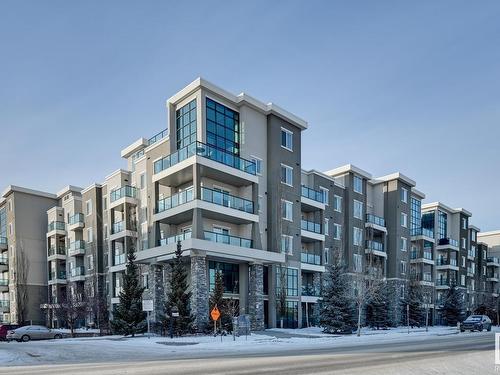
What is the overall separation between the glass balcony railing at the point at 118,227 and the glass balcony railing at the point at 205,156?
11124 millimetres

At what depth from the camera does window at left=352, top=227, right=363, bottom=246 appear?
52.6 meters

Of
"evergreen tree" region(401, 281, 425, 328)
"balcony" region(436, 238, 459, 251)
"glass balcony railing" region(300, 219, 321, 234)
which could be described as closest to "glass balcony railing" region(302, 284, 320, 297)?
"glass balcony railing" region(300, 219, 321, 234)

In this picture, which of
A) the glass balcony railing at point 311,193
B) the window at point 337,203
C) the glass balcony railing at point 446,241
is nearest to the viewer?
the glass balcony railing at point 311,193

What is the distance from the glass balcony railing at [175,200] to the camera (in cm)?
3266

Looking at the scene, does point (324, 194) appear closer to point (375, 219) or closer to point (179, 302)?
point (375, 219)

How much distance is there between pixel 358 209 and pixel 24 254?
136 feet

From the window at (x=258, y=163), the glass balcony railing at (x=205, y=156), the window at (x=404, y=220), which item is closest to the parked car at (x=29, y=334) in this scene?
the glass balcony railing at (x=205, y=156)

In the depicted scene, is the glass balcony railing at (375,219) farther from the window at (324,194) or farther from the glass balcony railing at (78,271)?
the glass balcony railing at (78,271)

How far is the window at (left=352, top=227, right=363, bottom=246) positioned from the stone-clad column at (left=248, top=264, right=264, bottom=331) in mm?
19229

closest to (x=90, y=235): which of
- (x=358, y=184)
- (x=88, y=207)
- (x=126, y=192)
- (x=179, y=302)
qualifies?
(x=88, y=207)

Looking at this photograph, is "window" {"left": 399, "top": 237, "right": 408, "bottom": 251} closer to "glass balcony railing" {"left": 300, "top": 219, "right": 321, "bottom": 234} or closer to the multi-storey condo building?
the multi-storey condo building

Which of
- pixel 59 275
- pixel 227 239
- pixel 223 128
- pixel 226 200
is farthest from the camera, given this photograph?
pixel 59 275

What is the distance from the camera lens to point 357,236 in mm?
53281

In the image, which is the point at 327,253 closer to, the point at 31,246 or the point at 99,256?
the point at 99,256
